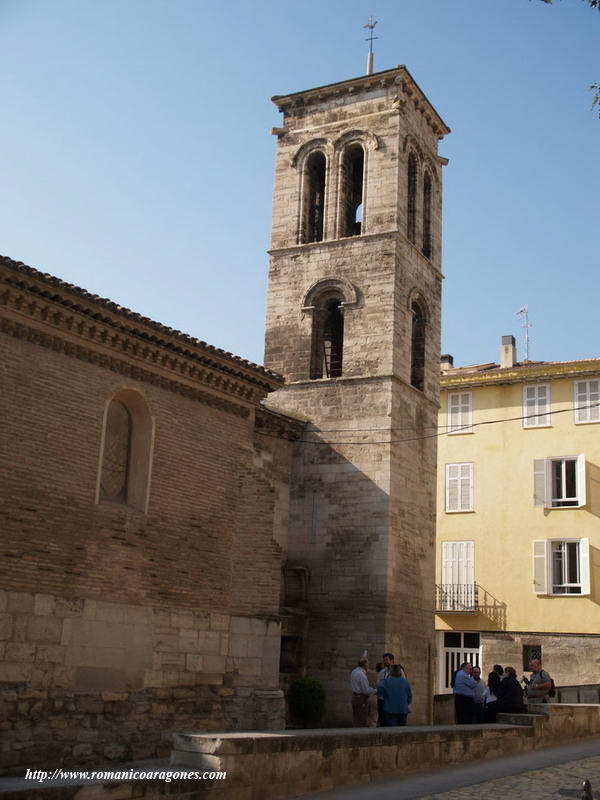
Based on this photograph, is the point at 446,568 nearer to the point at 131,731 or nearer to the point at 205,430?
the point at 205,430

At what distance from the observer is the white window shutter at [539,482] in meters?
31.3

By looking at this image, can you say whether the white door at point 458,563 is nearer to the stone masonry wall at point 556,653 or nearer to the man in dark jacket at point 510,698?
→ the stone masonry wall at point 556,653

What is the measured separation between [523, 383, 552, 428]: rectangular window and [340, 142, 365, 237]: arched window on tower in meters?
10.5

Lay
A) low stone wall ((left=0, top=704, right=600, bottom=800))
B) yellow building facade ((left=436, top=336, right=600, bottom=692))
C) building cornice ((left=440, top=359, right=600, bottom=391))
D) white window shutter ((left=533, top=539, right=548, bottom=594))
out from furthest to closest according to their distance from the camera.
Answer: building cornice ((left=440, top=359, right=600, bottom=391)) → white window shutter ((left=533, top=539, right=548, bottom=594)) → yellow building facade ((left=436, top=336, right=600, bottom=692)) → low stone wall ((left=0, top=704, right=600, bottom=800))

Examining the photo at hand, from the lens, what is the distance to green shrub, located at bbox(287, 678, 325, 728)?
19.6 m

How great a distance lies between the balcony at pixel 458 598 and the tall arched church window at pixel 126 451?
18110 mm

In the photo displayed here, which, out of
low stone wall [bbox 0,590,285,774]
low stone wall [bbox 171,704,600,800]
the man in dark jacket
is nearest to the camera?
low stone wall [bbox 171,704,600,800]

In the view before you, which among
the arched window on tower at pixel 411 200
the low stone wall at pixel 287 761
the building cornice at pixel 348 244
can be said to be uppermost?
the arched window on tower at pixel 411 200

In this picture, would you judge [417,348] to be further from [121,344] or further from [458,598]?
[458,598]

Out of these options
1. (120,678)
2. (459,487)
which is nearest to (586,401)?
(459,487)

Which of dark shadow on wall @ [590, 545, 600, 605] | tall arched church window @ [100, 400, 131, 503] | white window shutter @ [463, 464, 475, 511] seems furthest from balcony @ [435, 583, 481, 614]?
tall arched church window @ [100, 400, 131, 503]

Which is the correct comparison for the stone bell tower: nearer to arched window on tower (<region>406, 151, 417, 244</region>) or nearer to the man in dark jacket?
A: arched window on tower (<region>406, 151, 417, 244</region>)

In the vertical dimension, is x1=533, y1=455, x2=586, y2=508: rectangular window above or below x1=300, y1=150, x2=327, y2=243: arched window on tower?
below

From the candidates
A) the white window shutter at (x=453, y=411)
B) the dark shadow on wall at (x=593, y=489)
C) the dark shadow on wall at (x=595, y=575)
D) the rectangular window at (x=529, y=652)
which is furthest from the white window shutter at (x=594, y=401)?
the rectangular window at (x=529, y=652)
